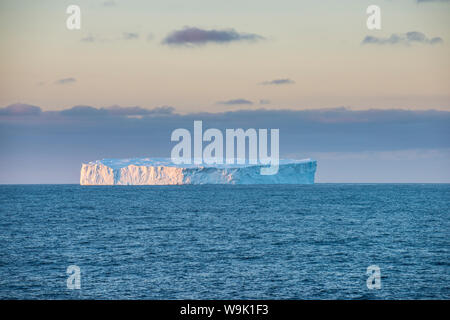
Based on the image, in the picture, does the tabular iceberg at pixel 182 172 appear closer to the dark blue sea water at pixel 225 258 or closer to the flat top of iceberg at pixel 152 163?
the flat top of iceberg at pixel 152 163

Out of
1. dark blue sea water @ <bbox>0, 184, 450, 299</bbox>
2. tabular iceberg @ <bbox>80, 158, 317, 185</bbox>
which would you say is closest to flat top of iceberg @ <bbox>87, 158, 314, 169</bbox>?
tabular iceberg @ <bbox>80, 158, 317, 185</bbox>

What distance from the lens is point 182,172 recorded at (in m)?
156

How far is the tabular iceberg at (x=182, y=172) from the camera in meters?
156

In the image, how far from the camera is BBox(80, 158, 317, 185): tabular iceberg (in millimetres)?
156250

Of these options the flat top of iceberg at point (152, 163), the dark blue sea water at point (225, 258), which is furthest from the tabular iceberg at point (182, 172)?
the dark blue sea water at point (225, 258)

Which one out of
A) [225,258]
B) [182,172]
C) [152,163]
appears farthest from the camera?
[152,163]

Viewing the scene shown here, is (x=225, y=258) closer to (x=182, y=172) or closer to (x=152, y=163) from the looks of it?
(x=182, y=172)

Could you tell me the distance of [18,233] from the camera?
46875mm

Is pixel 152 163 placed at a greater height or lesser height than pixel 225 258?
greater

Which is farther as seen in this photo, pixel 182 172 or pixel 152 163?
pixel 152 163

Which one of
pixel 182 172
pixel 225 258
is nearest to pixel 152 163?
pixel 182 172

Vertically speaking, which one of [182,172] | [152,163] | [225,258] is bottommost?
[225,258]
